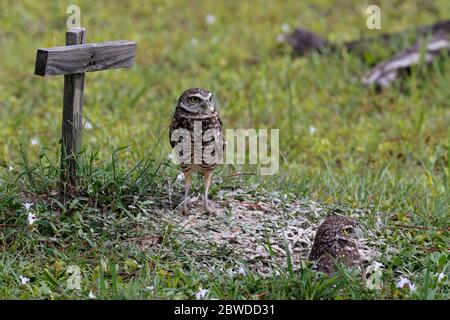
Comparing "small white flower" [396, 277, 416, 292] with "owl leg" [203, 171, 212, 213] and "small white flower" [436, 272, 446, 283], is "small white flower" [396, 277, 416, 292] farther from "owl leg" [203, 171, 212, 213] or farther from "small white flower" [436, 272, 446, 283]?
"owl leg" [203, 171, 212, 213]

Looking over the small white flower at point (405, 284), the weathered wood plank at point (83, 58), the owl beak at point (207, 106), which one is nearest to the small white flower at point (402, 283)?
the small white flower at point (405, 284)

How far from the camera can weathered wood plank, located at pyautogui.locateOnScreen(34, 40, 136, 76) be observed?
16.1 feet

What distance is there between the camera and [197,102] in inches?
201

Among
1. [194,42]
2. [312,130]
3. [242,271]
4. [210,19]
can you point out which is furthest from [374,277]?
[210,19]

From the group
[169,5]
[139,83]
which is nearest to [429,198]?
[139,83]

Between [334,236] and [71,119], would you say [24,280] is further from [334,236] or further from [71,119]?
[334,236]

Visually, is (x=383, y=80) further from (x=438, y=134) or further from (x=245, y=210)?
(x=245, y=210)

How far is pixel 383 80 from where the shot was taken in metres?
9.38

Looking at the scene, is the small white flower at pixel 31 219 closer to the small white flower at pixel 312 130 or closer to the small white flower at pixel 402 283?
the small white flower at pixel 402 283

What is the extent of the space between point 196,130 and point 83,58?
841 millimetres

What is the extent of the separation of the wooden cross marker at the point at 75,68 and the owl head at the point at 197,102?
1.94ft
